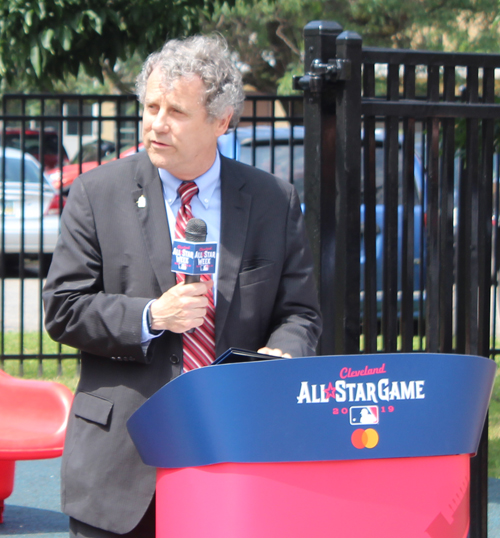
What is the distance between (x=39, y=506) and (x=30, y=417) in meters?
0.93

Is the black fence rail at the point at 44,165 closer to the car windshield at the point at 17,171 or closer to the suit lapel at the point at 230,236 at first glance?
the car windshield at the point at 17,171

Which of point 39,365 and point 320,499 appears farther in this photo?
point 39,365

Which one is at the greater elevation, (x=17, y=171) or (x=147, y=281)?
(x=147, y=281)

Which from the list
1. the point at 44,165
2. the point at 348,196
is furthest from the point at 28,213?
the point at 348,196

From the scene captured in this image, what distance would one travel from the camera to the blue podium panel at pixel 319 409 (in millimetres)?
1595

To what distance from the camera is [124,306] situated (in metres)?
2.04

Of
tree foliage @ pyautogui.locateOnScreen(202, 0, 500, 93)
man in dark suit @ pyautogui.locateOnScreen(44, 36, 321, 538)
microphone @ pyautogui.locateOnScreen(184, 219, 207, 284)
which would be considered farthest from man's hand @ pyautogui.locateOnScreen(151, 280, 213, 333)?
tree foliage @ pyautogui.locateOnScreen(202, 0, 500, 93)

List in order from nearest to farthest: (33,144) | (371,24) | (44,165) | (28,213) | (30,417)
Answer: (30,417), (44,165), (28,213), (371,24), (33,144)

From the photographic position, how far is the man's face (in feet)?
6.98

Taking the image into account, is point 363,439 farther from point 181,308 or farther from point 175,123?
point 175,123

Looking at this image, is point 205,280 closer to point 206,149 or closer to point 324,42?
point 206,149

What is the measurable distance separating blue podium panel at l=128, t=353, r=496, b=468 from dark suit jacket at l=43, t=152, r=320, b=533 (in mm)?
460

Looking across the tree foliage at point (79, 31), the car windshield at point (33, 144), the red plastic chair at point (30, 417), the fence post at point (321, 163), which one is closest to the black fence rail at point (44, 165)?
the tree foliage at point (79, 31)

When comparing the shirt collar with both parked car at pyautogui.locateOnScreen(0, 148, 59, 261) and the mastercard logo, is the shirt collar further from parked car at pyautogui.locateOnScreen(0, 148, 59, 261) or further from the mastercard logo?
parked car at pyautogui.locateOnScreen(0, 148, 59, 261)
